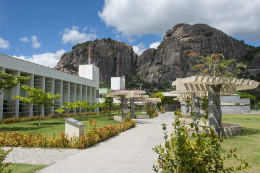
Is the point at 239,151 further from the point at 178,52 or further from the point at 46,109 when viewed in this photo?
the point at 178,52

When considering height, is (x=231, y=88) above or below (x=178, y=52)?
below

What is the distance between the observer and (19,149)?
6938 mm

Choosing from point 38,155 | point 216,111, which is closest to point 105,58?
point 216,111

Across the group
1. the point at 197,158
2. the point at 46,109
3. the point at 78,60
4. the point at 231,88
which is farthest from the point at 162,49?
the point at 197,158

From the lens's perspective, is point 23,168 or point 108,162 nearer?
point 23,168

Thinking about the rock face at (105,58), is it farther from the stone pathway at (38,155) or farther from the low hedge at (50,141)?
the stone pathway at (38,155)

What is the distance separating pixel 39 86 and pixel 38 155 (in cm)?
1976

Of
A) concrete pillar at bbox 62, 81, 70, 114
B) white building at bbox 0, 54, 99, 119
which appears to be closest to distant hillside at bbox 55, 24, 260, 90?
white building at bbox 0, 54, 99, 119

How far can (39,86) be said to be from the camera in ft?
77.8

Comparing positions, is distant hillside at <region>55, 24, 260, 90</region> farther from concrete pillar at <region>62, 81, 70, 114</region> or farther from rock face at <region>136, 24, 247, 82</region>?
concrete pillar at <region>62, 81, 70, 114</region>

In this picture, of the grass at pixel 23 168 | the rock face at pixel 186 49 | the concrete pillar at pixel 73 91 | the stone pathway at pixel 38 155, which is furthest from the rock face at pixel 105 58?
the grass at pixel 23 168

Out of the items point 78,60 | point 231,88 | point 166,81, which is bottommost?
point 231,88

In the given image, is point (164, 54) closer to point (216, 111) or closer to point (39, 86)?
point (39, 86)

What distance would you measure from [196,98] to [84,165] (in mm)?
16129
